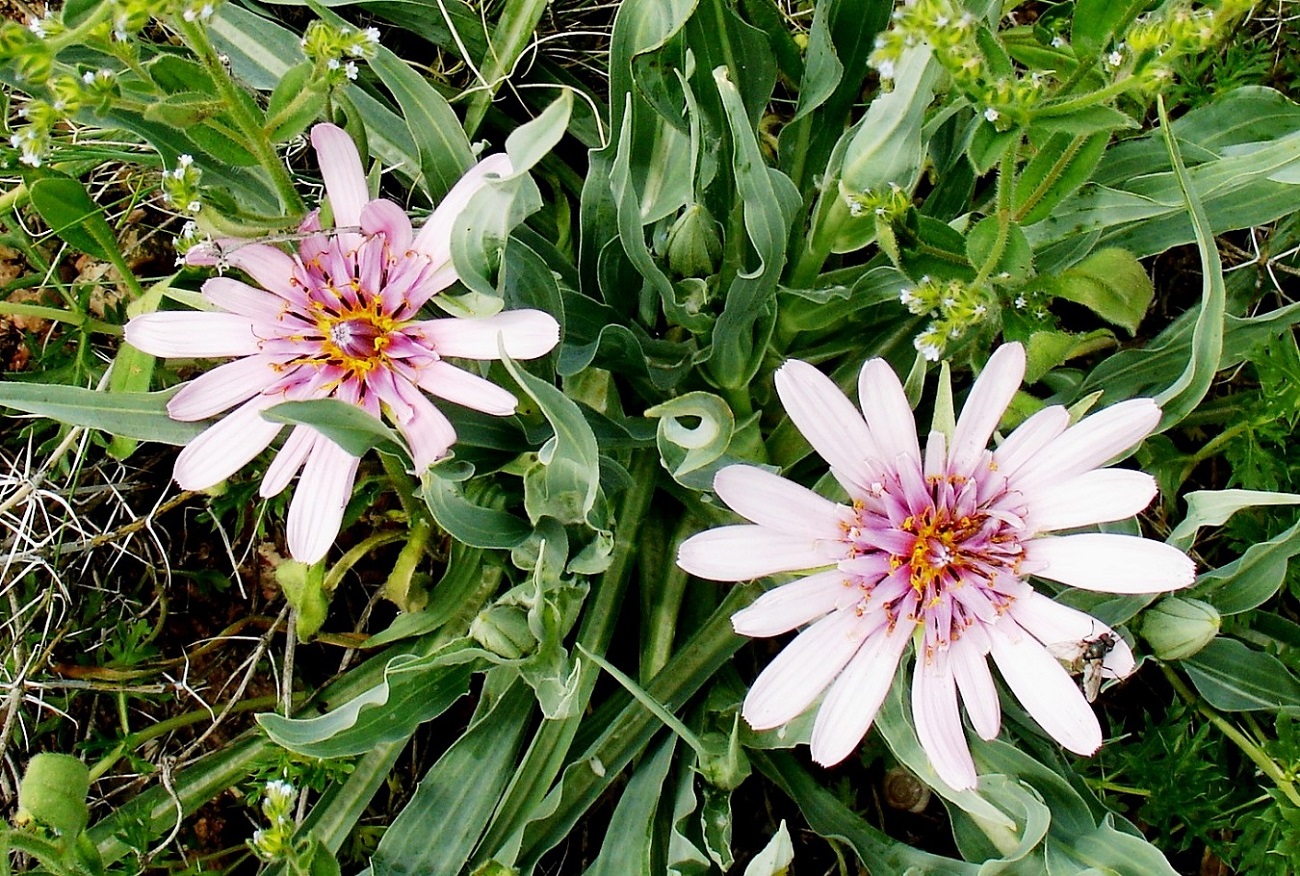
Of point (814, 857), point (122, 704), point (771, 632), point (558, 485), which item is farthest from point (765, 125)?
point (122, 704)

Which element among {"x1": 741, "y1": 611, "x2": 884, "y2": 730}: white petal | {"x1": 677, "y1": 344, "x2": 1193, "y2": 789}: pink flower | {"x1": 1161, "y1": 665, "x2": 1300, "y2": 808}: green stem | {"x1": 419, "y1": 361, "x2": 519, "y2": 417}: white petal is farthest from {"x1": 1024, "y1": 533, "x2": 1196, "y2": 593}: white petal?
{"x1": 419, "y1": 361, "x2": 519, "y2": 417}: white petal

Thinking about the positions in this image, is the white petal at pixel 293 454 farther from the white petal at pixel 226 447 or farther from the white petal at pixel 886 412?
the white petal at pixel 886 412

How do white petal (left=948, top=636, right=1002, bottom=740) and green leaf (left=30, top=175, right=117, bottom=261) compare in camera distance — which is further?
green leaf (left=30, top=175, right=117, bottom=261)

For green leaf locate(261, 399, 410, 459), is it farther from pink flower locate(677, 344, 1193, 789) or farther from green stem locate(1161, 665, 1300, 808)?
green stem locate(1161, 665, 1300, 808)

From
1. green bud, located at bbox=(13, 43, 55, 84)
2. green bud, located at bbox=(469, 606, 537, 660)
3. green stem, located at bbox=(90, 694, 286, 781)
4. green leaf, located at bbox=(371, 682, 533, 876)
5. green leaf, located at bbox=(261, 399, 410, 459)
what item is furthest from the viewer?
green stem, located at bbox=(90, 694, 286, 781)

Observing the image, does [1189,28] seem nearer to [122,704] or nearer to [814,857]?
[814,857]

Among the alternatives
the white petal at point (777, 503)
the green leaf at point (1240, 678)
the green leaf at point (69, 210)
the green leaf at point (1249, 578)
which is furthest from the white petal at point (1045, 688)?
the green leaf at point (69, 210)
